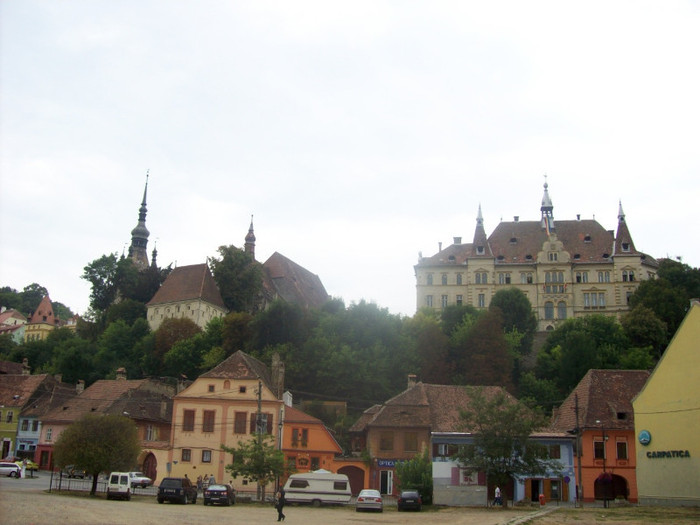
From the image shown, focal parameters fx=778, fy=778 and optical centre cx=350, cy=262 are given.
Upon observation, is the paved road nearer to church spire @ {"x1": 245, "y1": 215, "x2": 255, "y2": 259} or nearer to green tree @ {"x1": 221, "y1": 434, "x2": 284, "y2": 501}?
green tree @ {"x1": 221, "y1": 434, "x2": 284, "y2": 501}

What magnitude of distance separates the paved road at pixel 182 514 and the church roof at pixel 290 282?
7025cm

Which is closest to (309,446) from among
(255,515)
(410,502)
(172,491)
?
(410,502)

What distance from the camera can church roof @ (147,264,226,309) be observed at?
10050 centimetres

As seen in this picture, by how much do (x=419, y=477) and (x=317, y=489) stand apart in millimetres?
6129

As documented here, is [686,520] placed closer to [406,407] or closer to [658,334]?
A: [406,407]

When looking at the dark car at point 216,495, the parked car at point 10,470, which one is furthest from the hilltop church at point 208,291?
the dark car at point 216,495

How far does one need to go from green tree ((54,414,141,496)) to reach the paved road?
2.02 m

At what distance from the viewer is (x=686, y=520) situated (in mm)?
31875

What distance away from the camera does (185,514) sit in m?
31.5

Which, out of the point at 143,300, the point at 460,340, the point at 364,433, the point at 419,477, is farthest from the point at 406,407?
the point at 143,300

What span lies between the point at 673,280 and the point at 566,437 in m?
52.8

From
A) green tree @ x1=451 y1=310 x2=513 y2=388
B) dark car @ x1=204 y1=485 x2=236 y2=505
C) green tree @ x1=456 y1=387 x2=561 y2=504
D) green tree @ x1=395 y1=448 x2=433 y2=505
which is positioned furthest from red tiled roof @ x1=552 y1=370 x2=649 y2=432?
dark car @ x1=204 y1=485 x2=236 y2=505

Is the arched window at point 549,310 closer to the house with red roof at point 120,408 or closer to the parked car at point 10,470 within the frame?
the house with red roof at point 120,408

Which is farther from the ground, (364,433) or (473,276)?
(473,276)
